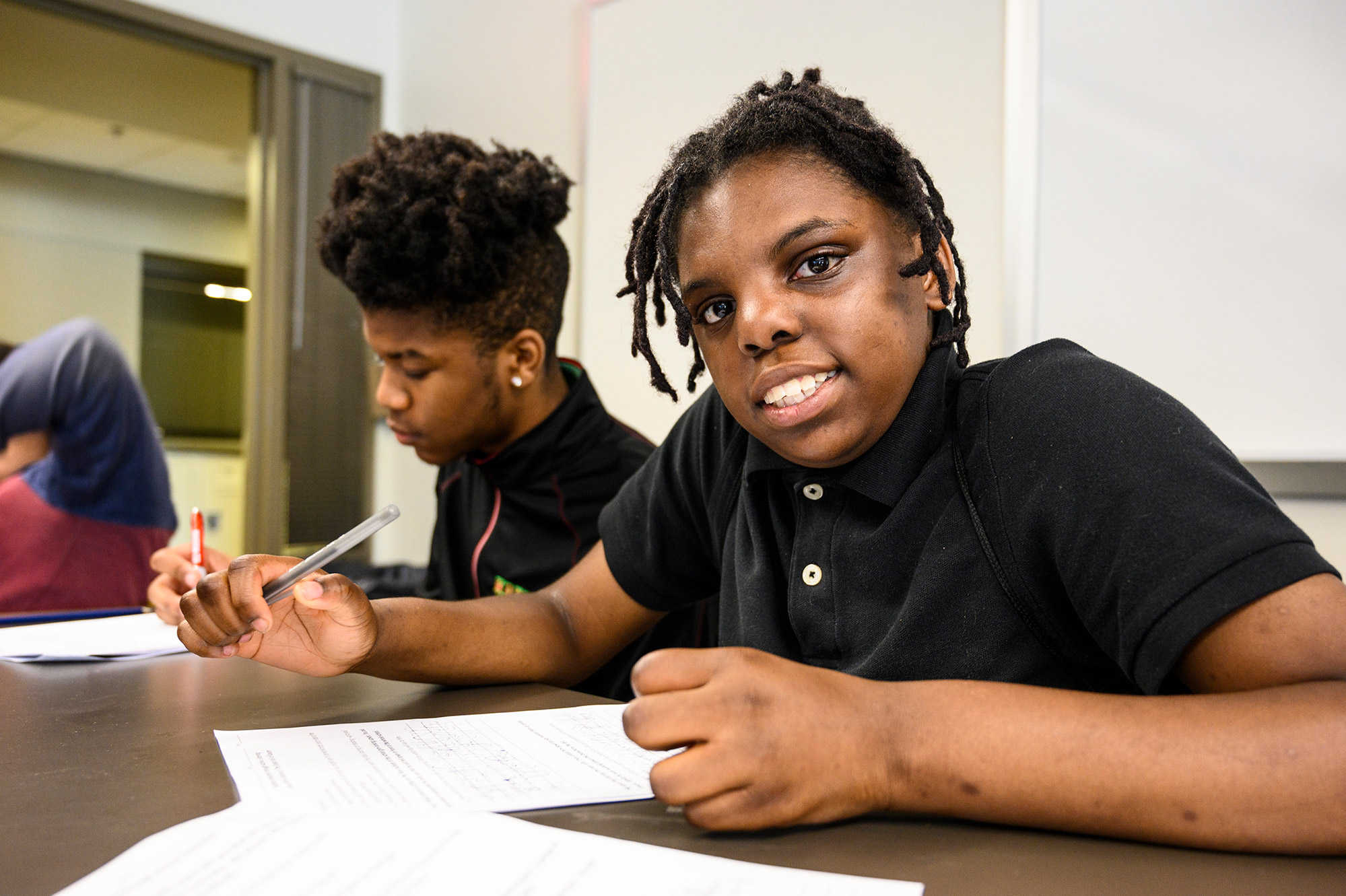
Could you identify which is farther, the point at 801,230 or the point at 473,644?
the point at 473,644

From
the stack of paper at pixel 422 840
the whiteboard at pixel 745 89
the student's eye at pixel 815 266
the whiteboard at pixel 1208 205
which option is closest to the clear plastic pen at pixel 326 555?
the stack of paper at pixel 422 840

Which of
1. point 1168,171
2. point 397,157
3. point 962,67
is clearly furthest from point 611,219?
point 1168,171

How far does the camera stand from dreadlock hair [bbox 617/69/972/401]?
31.6 inches

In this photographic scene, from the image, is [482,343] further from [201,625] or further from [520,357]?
[201,625]

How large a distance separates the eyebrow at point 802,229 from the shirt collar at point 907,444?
5.6 inches

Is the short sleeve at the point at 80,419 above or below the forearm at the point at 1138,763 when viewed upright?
above

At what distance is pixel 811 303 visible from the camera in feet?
2.56

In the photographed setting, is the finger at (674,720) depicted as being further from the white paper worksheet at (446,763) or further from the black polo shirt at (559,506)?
the black polo shirt at (559,506)

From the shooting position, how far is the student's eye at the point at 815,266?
79cm

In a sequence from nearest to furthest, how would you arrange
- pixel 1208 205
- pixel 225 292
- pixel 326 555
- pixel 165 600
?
1. pixel 326 555
2. pixel 165 600
3. pixel 1208 205
4. pixel 225 292

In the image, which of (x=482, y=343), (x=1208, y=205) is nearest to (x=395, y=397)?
(x=482, y=343)

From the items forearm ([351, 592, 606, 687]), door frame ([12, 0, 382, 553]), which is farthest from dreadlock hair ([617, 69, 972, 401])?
door frame ([12, 0, 382, 553])

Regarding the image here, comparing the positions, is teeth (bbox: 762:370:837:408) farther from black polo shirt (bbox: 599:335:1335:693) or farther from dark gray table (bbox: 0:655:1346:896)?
dark gray table (bbox: 0:655:1346:896)

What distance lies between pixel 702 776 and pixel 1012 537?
1.02 feet
